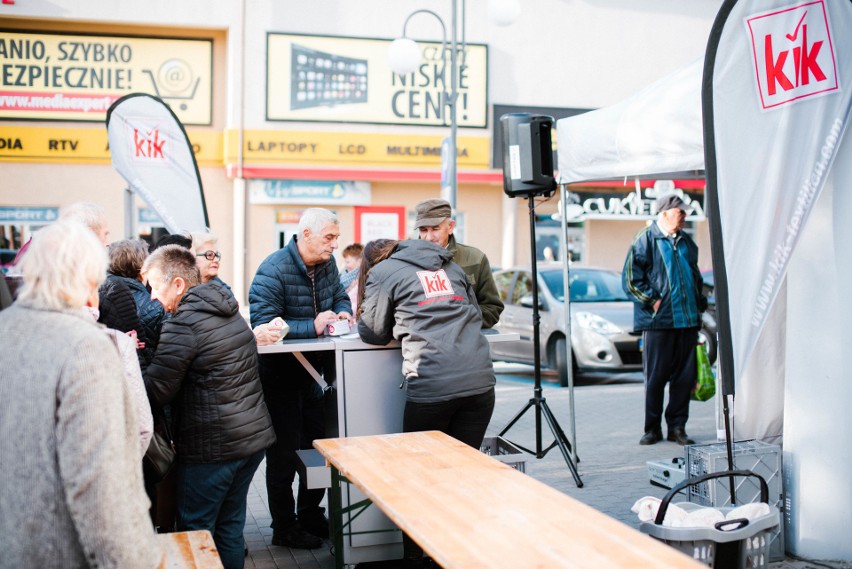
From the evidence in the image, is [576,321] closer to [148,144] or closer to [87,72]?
[148,144]

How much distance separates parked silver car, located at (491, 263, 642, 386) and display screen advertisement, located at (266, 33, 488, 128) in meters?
8.66

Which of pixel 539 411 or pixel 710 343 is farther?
pixel 710 343

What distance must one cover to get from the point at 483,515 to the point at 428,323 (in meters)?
1.75

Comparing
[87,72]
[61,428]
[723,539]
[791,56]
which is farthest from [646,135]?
[87,72]

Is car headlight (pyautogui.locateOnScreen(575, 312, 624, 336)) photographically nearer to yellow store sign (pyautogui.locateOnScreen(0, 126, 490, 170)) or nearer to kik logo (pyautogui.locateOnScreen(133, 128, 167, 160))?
A: kik logo (pyautogui.locateOnScreen(133, 128, 167, 160))

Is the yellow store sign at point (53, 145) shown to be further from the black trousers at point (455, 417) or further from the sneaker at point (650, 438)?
the black trousers at point (455, 417)

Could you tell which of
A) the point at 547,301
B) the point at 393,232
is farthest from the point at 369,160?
the point at 547,301

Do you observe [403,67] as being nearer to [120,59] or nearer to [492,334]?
[492,334]

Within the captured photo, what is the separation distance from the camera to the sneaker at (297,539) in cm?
518

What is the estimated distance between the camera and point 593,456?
24.3ft

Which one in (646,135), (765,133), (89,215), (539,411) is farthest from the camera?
(539,411)

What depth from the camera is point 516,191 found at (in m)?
6.82

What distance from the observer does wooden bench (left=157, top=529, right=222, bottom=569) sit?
11.5 feet

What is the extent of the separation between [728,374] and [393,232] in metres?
17.1
